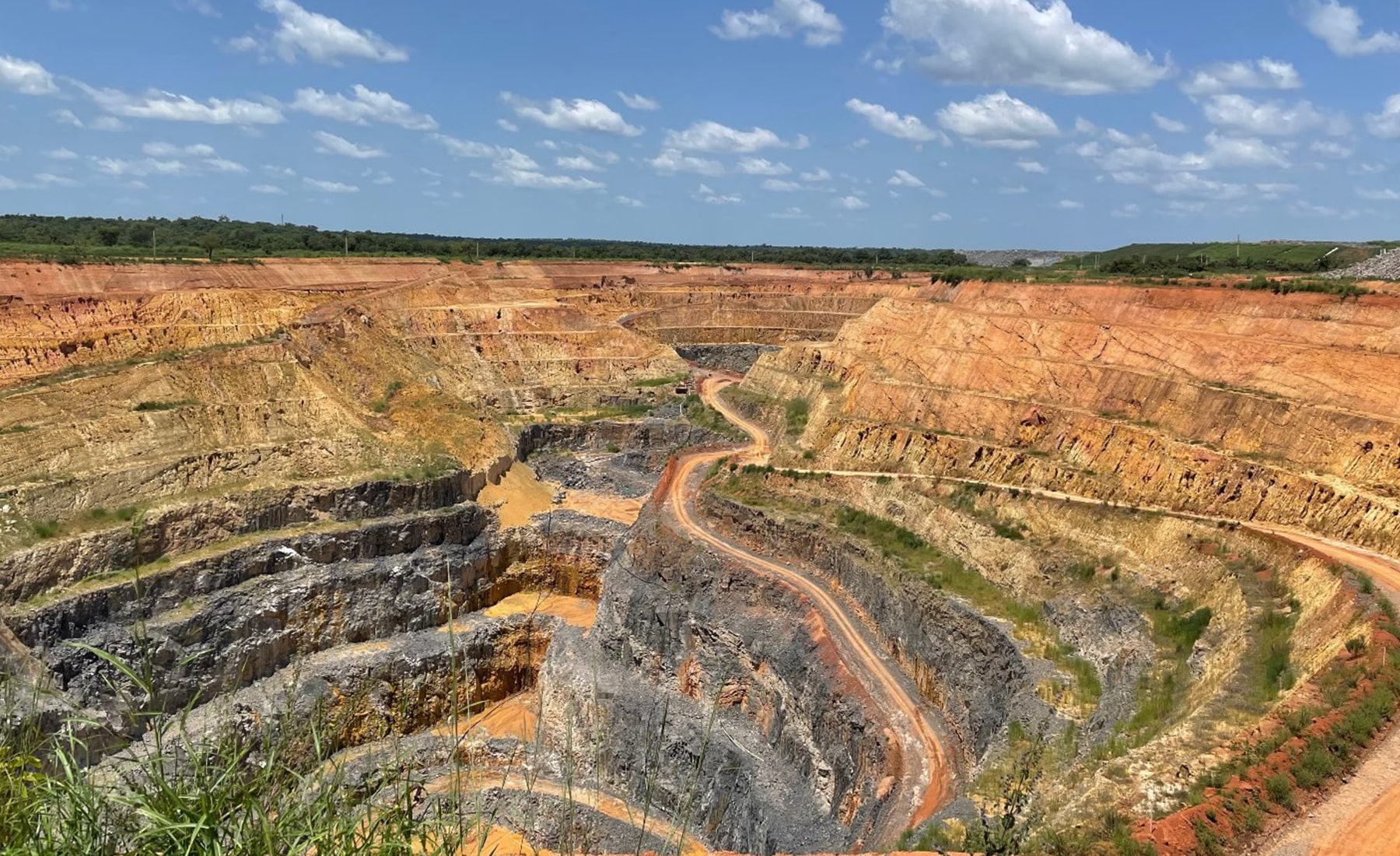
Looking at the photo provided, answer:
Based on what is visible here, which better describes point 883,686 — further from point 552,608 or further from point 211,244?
point 211,244

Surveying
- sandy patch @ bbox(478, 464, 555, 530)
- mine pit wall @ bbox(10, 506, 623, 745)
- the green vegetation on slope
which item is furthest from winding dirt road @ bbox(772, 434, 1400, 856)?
the green vegetation on slope

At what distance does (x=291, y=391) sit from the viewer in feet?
187

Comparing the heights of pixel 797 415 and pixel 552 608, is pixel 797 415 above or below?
above

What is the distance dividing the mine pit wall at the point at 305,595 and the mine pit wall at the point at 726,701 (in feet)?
21.5

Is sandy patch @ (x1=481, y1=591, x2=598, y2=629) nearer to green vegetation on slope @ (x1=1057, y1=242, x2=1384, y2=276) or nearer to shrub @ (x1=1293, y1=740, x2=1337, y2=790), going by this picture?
shrub @ (x1=1293, y1=740, x2=1337, y2=790)

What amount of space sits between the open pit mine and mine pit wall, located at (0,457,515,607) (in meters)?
0.16

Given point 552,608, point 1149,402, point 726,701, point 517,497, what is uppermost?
point 1149,402

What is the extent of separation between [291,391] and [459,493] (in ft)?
43.2

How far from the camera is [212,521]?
148 ft

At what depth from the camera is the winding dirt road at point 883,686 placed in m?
28.4

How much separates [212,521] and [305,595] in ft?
20.3

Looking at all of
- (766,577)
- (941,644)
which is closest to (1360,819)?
(941,644)

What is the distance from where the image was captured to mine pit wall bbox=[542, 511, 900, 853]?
33.5 m

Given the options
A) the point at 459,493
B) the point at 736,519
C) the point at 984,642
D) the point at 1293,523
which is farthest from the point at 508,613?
the point at 1293,523
